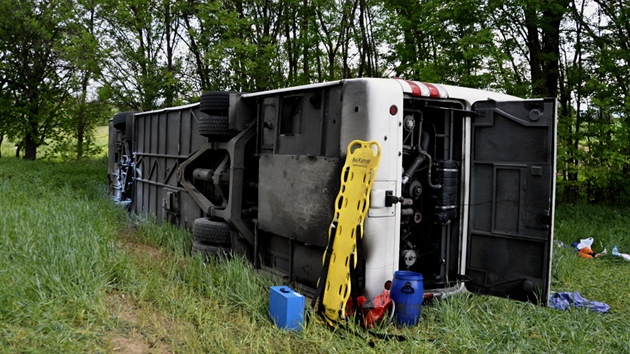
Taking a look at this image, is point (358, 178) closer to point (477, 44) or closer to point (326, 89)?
point (326, 89)

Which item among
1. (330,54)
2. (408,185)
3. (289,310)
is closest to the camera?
(289,310)

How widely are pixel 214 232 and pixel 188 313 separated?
2.07 metres

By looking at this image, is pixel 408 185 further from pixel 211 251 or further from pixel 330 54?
pixel 330 54

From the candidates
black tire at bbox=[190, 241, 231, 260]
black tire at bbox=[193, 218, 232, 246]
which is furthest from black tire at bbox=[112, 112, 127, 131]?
black tire at bbox=[190, 241, 231, 260]

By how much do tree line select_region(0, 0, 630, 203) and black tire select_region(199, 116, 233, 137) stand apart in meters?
5.90

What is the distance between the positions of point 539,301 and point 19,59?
82.3 feet

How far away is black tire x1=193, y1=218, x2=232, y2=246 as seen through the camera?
6.07 meters

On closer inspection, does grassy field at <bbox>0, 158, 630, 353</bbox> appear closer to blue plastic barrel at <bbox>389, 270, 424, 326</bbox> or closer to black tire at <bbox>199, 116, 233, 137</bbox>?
blue plastic barrel at <bbox>389, 270, 424, 326</bbox>

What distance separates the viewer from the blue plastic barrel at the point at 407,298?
4254mm

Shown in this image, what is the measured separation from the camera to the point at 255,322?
4074 millimetres

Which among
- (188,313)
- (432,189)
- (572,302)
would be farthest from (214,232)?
(572,302)

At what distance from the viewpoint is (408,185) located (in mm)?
4805

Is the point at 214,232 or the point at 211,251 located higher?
the point at 214,232

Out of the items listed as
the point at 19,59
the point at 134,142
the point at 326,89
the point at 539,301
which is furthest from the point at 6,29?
the point at 539,301
